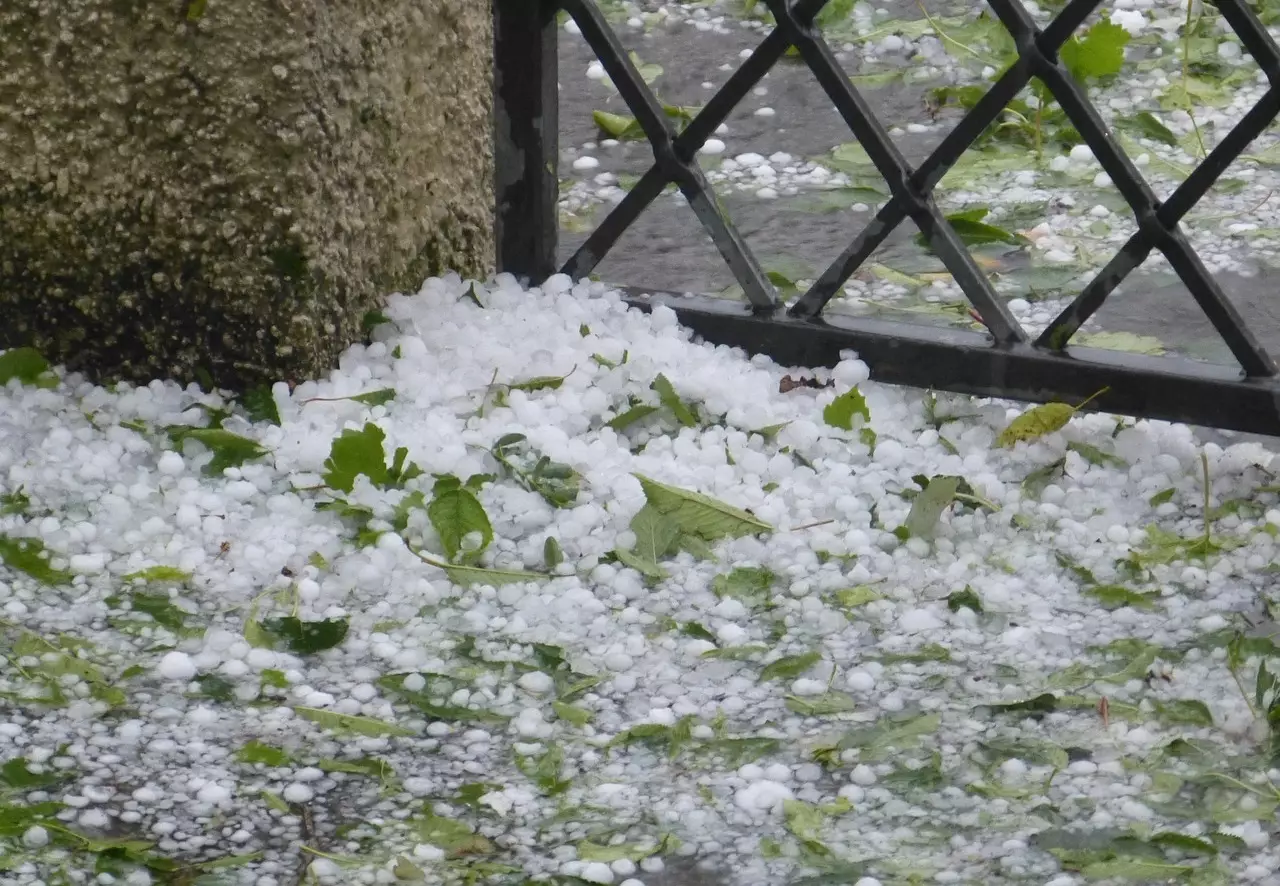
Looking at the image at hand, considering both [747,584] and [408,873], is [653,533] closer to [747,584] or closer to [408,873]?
[747,584]

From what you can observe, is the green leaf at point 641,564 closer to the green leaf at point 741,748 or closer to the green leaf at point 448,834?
the green leaf at point 741,748

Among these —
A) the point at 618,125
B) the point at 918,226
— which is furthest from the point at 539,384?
the point at 618,125

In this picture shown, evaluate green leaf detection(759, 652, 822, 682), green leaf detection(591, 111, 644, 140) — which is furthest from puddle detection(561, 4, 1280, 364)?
green leaf detection(759, 652, 822, 682)

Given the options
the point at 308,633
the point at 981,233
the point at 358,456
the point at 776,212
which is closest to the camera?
the point at 308,633

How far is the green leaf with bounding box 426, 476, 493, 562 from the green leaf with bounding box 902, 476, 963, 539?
1.54ft

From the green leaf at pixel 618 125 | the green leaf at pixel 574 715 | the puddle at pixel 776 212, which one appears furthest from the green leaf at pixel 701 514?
the green leaf at pixel 618 125

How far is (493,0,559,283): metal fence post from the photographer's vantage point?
209cm

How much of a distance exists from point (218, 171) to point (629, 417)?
0.56m

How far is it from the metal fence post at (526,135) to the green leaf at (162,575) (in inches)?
29.5

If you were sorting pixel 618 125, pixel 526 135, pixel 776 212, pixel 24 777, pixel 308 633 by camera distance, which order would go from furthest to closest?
pixel 618 125 < pixel 776 212 < pixel 526 135 < pixel 308 633 < pixel 24 777

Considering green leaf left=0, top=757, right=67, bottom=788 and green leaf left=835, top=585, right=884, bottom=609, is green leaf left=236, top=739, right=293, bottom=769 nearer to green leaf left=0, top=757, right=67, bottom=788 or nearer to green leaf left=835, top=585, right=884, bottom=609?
green leaf left=0, top=757, right=67, bottom=788

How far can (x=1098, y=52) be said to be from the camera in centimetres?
274

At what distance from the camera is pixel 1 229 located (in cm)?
198

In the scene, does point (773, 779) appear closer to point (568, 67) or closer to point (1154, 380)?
point (1154, 380)
